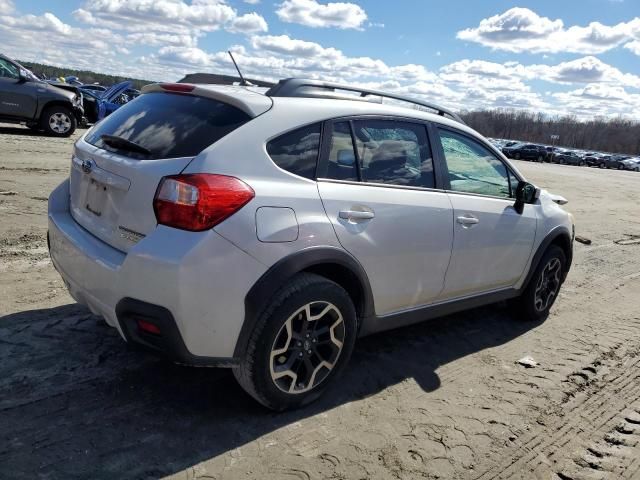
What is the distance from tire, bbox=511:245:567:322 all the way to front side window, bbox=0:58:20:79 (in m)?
13.8

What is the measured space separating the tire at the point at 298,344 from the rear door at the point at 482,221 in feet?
3.51

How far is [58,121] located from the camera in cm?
1511

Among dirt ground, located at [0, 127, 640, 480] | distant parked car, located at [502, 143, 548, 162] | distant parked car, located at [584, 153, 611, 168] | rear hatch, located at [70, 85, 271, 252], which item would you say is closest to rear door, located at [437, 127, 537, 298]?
dirt ground, located at [0, 127, 640, 480]

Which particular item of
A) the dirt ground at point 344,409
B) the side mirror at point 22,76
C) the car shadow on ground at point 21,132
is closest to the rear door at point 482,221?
the dirt ground at point 344,409

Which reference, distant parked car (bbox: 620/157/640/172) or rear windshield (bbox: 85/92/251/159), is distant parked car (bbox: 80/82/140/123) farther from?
distant parked car (bbox: 620/157/640/172)

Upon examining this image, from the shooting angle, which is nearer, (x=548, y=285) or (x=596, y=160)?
(x=548, y=285)

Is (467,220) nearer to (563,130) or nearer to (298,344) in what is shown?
(298,344)

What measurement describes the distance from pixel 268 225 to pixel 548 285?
3362mm

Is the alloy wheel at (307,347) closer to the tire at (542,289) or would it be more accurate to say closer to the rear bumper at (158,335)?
the rear bumper at (158,335)

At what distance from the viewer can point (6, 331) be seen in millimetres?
3771

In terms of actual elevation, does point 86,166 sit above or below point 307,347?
above

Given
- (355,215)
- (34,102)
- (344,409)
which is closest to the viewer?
(355,215)

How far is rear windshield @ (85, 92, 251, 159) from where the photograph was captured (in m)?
2.93

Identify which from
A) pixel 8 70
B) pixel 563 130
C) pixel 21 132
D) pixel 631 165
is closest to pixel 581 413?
pixel 8 70
